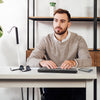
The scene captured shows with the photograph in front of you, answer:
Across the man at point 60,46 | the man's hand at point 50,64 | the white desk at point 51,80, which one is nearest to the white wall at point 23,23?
the man at point 60,46

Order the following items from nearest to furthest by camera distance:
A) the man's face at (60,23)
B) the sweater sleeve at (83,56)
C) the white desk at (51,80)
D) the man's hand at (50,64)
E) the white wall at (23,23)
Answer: the white desk at (51,80), the man's hand at (50,64), the sweater sleeve at (83,56), the man's face at (60,23), the white wall at (23,23)

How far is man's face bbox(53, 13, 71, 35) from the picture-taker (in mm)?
2211

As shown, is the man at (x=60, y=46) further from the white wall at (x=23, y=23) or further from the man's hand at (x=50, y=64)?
the white wall at (x=23, y=23)

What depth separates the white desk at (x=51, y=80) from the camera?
1.42m

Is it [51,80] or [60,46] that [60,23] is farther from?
[51,80]

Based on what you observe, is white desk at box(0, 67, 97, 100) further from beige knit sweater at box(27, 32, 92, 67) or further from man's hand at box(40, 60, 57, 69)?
beige knit sweater at box(27, 32, 92, 67)

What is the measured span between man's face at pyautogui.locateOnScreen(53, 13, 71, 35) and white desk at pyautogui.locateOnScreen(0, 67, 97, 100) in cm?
87

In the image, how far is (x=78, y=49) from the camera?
226cm

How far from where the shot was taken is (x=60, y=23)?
7.32 ft

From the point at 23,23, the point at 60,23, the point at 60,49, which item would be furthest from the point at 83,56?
the point at 23,23

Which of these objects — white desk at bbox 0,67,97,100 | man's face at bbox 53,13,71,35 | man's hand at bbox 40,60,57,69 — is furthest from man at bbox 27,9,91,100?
white desk at bbox 0,67,97,100

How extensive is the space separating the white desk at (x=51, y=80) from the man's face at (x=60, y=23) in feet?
2.86

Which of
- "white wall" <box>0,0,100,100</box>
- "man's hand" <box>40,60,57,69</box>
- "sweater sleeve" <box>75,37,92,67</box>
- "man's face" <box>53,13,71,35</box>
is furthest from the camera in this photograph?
"white wall" <box>0,0,100,100</box>

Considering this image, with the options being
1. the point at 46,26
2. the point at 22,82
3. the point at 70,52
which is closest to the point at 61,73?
the point at 22,82
